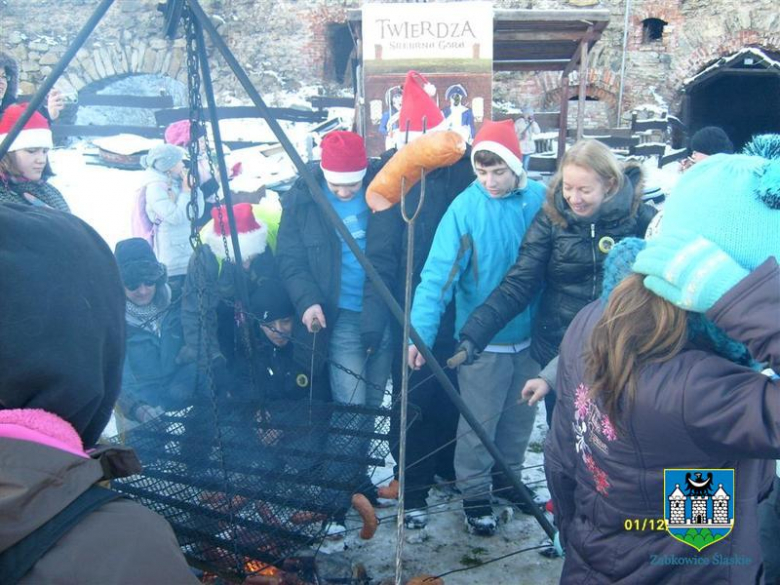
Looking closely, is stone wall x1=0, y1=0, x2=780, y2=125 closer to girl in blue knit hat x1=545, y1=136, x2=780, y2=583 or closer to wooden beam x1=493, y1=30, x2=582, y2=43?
wooden beam x1=493, y1=30, x2=582, y2=43

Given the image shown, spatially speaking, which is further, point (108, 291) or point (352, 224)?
point (352, 224)

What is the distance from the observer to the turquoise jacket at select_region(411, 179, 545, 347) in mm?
2867

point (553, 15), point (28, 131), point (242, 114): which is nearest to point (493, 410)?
point (28, 131)

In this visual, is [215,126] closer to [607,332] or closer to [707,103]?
[607,332]

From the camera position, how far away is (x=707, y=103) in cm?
1344

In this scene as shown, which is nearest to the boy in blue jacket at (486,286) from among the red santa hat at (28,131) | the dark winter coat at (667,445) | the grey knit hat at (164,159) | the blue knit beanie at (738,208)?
the dark winter coat at (667,445)

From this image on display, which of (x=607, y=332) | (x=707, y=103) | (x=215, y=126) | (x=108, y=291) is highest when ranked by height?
(x=707, y=103)

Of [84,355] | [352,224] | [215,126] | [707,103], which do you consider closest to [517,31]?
[352,224]

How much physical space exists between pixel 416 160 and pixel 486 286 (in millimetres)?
948

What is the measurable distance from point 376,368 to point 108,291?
85.6 inches

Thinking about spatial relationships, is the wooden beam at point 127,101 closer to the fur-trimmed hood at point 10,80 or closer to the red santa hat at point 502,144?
the fur-trimmed hood at point 10,80

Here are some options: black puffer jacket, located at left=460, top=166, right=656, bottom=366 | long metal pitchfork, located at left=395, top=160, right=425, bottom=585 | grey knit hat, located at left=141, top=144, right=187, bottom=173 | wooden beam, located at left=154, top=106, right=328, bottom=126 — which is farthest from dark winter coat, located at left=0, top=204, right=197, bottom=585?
wooden beam, located at left=154, top=106, right=328, bottom=126

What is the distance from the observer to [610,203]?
2.63 m

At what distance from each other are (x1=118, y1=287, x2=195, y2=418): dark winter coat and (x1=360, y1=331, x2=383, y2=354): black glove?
89cm
